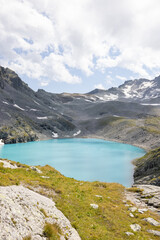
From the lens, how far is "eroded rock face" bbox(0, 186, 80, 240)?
819 cm

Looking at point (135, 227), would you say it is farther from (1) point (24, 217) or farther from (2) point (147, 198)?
(2) point (147, 198)

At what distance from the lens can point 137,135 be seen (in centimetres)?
14288

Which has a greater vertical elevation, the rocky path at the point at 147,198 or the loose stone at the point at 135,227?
the loose stone at the point at 135,227

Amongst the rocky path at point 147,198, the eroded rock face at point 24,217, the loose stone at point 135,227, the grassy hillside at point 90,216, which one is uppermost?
the eroded rock face at point 24,217

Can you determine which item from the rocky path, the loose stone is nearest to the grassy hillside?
the loose stone

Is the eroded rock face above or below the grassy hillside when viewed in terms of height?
above

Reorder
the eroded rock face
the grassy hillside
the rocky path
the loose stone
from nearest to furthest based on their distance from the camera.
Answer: the eroded rock face, the grassy hillside, the loose stone, the rocky path

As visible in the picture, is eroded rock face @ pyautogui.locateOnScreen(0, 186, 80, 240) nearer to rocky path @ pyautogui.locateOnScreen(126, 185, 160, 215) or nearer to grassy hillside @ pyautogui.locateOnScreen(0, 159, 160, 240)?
grassy hillside @ pyautogui.locateOnScreen(0, 159, 160, 240)

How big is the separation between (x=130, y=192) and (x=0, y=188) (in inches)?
892

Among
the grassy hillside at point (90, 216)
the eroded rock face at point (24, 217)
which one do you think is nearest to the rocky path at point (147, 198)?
the grassy hillside at point (90, 216)

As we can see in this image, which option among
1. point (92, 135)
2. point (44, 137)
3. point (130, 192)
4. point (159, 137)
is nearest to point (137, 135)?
point (159, 137)

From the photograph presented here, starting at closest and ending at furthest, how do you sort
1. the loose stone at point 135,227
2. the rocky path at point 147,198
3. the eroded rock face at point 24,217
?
the eroded rock face at point 24,217 → the loose stone at point 135,227 → the rocky path at point 147,198

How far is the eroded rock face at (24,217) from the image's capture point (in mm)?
8188

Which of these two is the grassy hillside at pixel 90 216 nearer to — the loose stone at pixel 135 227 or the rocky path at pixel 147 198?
the loose stone at pixel 135 227
